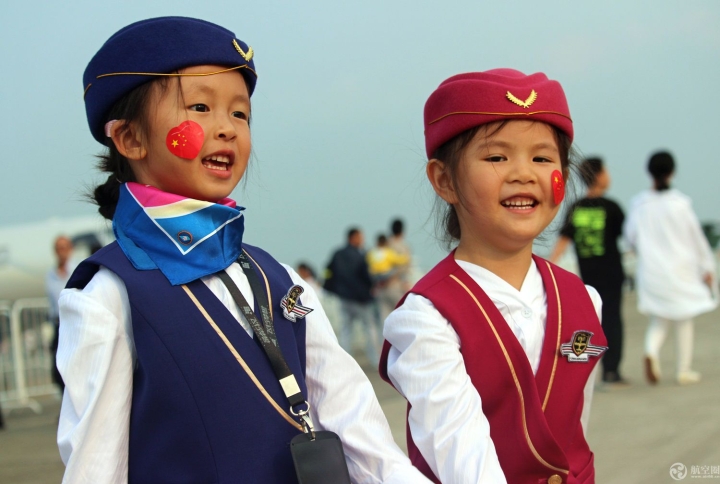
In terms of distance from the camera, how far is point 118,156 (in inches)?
87.0

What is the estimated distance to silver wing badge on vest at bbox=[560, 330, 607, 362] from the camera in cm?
239

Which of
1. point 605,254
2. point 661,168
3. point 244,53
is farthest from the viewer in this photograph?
point 661,168

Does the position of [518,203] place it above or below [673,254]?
above

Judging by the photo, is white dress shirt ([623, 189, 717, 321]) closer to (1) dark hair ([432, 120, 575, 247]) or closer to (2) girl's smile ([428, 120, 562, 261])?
Result: (1) dark hair ([432, 120, 575, 247])

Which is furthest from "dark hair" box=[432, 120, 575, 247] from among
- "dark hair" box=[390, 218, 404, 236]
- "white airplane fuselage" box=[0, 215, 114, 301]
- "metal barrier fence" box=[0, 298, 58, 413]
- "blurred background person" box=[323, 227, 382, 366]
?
"white airplane fuselage" box=[0, 215, 114, 301]

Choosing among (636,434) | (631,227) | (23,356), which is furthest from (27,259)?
(636,434)

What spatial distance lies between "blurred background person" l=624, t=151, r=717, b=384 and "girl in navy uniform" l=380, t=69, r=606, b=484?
193 inches

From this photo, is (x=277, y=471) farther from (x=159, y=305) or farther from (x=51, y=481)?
(x=51, y=481)

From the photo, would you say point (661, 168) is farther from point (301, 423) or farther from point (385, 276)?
point (301, 423)

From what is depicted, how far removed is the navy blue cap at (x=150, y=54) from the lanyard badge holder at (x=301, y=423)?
1.69 feet

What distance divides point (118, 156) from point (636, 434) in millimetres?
4376

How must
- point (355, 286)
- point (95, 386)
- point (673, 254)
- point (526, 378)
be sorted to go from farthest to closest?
1. point (355, 286)
2. point (673, 254)
3. point (526, 378)
4. point (95, 386)

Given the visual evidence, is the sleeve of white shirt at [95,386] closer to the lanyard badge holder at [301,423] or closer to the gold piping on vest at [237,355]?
the gold piping on vest at [237,355]

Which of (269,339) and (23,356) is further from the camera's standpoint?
(23,356)
